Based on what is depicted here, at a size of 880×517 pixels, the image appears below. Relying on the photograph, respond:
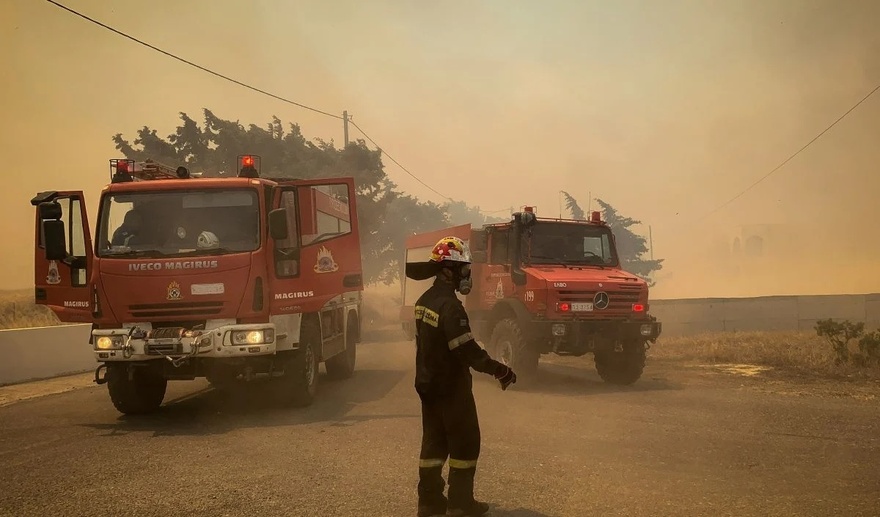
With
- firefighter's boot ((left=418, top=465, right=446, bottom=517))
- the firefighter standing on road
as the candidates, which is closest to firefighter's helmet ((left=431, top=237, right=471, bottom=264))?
the firefighter standing on road

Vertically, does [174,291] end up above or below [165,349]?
→ above

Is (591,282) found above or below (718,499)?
above

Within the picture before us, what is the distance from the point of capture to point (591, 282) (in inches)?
436

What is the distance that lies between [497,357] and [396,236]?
3701 centimetres

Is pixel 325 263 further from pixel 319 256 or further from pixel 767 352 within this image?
pixel 767 352

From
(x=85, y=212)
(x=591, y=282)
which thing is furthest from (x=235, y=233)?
(x=591, y=282)

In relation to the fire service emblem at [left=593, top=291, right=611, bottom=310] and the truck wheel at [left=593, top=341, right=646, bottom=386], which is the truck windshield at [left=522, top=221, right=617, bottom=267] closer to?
the fire service emblem at [left=593, top=291, right=611, bottom=310]

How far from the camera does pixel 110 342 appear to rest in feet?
27.0

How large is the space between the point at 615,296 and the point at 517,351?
1.82 meters

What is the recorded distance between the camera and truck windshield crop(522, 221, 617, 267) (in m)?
11.9

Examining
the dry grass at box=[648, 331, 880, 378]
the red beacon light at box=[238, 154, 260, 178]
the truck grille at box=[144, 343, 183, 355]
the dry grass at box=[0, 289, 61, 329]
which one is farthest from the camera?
the dry grass at box=[0, 289, 61, 329]

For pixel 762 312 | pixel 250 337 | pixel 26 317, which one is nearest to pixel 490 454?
pixel 250 337

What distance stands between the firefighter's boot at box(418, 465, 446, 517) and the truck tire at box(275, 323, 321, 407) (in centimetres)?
480

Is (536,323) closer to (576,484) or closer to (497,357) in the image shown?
(497,357)
